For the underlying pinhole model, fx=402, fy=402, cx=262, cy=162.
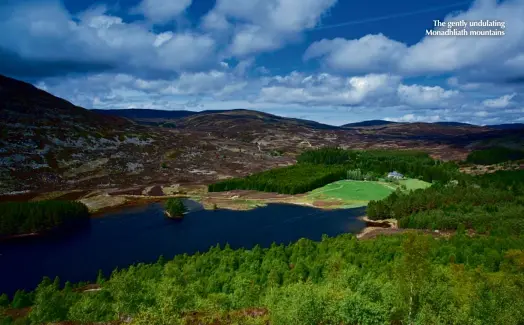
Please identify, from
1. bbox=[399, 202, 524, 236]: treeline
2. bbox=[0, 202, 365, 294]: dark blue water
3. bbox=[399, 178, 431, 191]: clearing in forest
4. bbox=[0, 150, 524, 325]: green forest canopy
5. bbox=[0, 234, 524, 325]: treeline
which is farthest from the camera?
bbox=[399, 178, 431, 191]: clearing in forest

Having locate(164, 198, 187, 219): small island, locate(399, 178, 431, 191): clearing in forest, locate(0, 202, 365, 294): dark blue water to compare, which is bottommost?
locate(0, 202, 365, 294): dark blue water

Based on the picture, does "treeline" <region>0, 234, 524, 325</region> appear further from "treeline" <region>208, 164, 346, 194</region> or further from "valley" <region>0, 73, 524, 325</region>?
"treeline" <region>208, 164, 346, 194</region>

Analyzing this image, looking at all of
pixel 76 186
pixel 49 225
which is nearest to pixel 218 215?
pixel 49 225

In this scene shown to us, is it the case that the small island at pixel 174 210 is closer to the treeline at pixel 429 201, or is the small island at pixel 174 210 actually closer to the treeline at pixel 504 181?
the treeline at pixel 429 201

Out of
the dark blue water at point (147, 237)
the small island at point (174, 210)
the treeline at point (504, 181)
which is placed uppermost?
the treeline at point (504, 181)

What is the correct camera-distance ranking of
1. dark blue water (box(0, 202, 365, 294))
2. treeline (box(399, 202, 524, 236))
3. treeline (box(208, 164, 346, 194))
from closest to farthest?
dark blue water (box(0, 202, 365, 294)) < treeline (box(399, 202, 524, 236)) < treeline (box(208, 164, 346, 194))

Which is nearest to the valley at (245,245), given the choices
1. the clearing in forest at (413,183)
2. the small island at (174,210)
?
the clearing in forest at (413,183)

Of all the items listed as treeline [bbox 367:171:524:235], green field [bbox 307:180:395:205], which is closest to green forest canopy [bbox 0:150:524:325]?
treeline [bbox 367:171:524:235]
